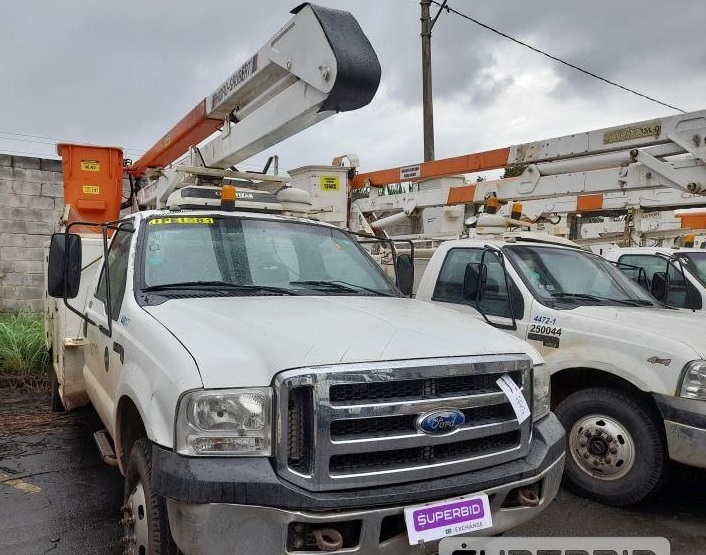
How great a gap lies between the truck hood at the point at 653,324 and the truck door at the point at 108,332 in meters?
3.16

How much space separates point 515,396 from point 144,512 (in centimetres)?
171

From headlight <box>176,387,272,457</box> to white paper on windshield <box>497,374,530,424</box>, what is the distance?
1.10 metres

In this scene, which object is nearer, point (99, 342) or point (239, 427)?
point (239, 427)

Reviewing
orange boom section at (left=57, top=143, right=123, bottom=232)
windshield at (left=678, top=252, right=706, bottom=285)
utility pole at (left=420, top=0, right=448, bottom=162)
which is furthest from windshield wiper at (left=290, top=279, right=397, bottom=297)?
utility pole at (left=420, top=0, right=448, bottom=162)

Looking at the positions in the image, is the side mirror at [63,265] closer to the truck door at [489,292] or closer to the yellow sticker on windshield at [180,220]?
the yellow sticker on windshield at [180,220]

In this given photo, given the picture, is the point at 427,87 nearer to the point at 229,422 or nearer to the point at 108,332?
the point at 108,332

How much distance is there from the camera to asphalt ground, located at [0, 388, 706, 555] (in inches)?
138

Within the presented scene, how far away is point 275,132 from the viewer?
15.8 ft

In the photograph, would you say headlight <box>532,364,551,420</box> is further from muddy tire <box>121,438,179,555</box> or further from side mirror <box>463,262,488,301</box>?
muddy tire <box>121,438,179,555</box>

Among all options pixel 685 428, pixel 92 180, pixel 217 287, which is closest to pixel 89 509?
pixel 217 287

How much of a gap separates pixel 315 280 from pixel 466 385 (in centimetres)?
140

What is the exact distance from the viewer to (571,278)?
17.1 feet

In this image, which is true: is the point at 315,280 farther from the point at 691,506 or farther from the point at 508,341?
the point at 691,506

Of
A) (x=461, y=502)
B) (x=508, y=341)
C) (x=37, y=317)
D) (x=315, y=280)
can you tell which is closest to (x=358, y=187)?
(x=37, y=317)
